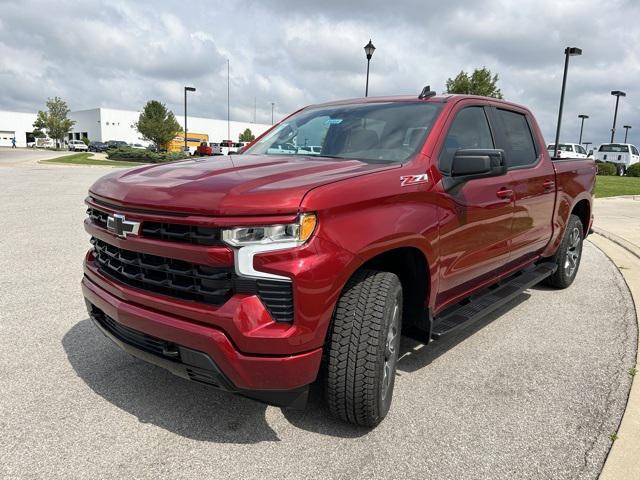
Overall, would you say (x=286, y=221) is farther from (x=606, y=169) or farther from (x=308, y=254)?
(x=606, y=169)

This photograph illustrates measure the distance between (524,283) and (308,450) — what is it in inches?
105

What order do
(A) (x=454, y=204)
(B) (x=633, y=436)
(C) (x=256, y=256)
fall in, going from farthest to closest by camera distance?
(A) (x=454, y=204), (B) (x=633, y=436), (C) (x=256, y=256)

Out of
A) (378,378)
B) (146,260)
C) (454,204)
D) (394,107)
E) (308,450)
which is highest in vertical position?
(394,107)

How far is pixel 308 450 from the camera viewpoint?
2527 millimetres

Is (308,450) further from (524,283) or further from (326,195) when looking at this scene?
(524,283)

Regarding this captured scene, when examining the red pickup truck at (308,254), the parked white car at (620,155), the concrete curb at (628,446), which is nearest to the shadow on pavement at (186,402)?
the red pickup truck at (308,254)

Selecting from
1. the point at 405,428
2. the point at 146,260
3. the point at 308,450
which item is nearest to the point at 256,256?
the point at 146,260

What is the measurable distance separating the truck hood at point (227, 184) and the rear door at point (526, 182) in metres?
1.64

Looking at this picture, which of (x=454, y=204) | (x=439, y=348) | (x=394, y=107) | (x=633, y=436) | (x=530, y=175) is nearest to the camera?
(x=633, y=436)

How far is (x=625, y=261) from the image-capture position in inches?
278

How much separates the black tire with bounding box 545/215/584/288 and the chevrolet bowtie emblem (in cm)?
436

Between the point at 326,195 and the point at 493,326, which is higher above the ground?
the point at 326,195

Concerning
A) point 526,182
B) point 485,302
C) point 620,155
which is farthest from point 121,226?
point 620,155

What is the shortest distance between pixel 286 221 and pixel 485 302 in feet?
7.14
